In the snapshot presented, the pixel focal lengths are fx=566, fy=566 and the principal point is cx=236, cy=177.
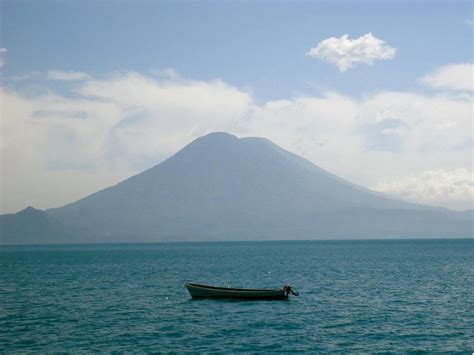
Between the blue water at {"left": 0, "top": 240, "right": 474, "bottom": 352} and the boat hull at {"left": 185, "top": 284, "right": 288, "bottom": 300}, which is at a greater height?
the boat hull at {"left": 185, "top": 284, "right": 288, "bottom": 300}

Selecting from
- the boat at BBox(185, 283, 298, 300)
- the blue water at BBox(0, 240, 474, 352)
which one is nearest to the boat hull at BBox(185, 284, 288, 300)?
the boat at BBox(185, 283, 298, 300)

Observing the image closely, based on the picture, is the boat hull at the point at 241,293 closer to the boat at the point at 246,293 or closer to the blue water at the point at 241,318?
the boat at the point at 246,293

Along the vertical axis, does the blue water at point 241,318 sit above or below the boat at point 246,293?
below

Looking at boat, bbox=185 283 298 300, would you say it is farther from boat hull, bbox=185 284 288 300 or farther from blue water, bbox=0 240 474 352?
blue water, bbox=0 240 474 352

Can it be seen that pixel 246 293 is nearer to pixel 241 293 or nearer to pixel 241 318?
pixel 241 293

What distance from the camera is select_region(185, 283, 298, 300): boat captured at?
5403 centimetres

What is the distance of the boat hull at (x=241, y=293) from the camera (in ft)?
177

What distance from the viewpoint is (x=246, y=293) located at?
54.3 meters

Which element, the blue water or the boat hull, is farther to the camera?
the boat hull

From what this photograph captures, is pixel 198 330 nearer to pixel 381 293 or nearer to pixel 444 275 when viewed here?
pixel 381 293

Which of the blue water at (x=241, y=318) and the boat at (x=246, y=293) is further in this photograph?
the boat at (x=246, y=293)

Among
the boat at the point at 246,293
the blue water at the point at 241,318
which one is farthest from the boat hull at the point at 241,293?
the blue water at the point at 241,318

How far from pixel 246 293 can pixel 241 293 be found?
49 cm

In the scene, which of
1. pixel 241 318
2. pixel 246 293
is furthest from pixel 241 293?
pixel 241 318
